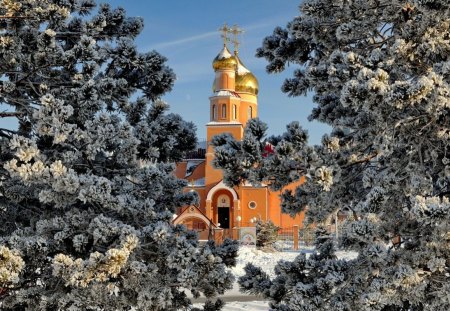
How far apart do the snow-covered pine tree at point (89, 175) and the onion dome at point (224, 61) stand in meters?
30.2

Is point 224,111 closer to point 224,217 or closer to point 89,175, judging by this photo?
point 224,217

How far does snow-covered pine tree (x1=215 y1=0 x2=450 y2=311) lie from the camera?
402 centimetres

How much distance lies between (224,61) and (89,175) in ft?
106

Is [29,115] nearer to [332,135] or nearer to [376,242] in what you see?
[332,135]

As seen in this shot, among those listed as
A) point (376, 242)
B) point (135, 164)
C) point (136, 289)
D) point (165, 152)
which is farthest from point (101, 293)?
point (376, 242)

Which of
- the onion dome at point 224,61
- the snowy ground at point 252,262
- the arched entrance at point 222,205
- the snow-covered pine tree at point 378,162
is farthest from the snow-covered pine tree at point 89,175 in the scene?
the onion dome at point 224,61

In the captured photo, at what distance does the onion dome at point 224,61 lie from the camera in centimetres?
3656

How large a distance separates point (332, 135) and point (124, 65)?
2435mm

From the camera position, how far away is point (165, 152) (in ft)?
20.1

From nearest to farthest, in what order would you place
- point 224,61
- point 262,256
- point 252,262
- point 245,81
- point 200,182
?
point 252,262 < point 262,256 < point 200,182 < point 224,61 < point 245,81

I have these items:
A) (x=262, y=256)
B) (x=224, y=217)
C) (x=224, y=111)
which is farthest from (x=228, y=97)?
(x=262, y=256)

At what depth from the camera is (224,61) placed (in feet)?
120

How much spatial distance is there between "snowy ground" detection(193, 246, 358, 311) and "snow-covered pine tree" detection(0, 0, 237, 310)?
5.28 ft

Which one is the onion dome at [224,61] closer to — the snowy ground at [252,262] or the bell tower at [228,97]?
the bell tower at [228,97]
